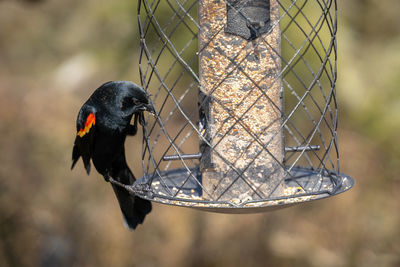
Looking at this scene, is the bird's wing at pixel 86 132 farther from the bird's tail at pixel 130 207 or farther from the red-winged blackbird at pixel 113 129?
the bird's tail at pixel 130 207

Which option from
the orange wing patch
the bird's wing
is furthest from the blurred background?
the orange wing patch

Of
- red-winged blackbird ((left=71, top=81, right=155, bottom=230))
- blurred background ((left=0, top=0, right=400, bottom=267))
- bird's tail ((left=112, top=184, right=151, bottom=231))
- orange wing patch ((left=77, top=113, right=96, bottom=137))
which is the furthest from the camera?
blurred background ((left=0, top=0, right=400, bottom=267))

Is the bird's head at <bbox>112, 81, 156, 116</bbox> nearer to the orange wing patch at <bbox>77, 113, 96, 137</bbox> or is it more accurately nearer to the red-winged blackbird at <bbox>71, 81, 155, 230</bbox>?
the red-winged blackbird at <bbox>71, 81, 155, 230</bbox>

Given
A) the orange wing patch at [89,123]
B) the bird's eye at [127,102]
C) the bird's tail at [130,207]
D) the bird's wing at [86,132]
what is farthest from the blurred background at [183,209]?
the bird's eye at [127,102]

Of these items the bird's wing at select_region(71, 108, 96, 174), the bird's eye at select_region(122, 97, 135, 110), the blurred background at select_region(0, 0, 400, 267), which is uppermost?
the bird's eye at select_region(122, 97, 135, 110)

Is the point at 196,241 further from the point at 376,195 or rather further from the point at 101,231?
the point at 376,195

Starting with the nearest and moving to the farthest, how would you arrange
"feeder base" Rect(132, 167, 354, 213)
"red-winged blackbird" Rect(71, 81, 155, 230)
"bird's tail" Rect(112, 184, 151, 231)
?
"feeder base" Rect(132, 167, 354, 213), "red-winged blackbird" Rect(71, 81, 155, 230), "bird's tail" Rect(112, 184, 151, 231)

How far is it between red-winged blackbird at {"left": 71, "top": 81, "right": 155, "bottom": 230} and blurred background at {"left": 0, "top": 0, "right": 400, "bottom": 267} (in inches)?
129

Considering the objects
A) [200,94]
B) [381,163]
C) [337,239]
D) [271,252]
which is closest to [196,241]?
[271,252]

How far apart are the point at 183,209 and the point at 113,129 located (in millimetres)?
4107

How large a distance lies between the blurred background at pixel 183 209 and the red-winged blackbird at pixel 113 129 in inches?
129

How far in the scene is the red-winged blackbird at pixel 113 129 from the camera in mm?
4184

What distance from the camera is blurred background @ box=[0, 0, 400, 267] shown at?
26.1 ft

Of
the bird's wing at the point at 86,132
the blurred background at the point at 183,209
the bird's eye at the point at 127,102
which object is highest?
the bird's eye at the point at 127,102
